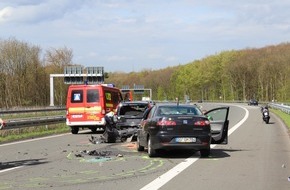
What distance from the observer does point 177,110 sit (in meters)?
13.2

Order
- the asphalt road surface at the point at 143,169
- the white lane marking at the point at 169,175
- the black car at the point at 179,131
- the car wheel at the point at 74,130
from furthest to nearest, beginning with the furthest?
the car wheel at the point at 74,130 < the black car at the point at 179,131 < the asphalt road surface at the point at 143,169 < the white lane marking at the point at 169,175

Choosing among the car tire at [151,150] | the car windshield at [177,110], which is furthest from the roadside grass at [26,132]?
the car windshield at [177,110]

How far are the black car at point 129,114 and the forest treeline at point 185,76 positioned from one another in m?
34.7

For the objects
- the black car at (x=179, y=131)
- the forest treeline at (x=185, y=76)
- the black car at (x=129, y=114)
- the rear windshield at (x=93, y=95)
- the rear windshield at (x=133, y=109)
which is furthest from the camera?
the forest treeline at (x=185, y=76)

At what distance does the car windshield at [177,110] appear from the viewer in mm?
13117

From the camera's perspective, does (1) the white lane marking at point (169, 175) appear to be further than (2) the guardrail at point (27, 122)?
No

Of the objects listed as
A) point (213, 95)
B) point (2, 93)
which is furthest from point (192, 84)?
point (2, 93)

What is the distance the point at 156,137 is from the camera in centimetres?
1262

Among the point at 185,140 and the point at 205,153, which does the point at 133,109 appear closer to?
the point at 205,153

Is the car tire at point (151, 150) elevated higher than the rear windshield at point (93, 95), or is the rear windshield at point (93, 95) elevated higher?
the rear windshield at point (93, 95)

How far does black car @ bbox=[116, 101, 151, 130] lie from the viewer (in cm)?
1914

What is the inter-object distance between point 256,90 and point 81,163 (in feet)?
310

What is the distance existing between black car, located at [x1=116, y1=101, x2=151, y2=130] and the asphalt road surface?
3.42 m

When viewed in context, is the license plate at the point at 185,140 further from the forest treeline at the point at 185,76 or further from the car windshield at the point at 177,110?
the forest treeline at the point at 185,76
